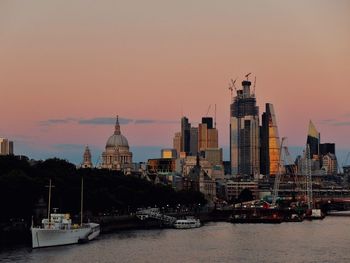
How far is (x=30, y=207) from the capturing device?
104750 millimetres

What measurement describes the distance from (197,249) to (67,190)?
32.8 meters

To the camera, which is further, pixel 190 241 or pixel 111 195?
pixel 111 195

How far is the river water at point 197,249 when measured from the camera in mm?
79750

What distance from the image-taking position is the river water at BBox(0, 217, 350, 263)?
262 ft

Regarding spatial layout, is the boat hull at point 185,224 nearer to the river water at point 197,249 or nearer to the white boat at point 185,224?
the white boat at point 185,224

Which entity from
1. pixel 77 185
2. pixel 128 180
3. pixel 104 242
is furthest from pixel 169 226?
pixel 104 242

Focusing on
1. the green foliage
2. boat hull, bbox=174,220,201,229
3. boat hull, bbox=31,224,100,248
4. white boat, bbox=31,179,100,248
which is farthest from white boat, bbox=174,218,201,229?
white boat, bbox=31,179,100,248

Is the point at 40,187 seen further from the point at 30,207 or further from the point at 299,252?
the point at 299,252

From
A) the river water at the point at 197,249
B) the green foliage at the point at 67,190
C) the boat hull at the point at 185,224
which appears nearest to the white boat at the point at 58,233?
the river water at the point at 197,249

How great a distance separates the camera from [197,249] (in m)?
90.5

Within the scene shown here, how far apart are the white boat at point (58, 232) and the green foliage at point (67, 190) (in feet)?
26.0

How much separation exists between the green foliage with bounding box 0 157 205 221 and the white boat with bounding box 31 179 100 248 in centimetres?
793

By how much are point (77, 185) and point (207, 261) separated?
5052 centimetres

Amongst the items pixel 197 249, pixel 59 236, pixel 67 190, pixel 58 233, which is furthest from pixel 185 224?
pixel 58 233
